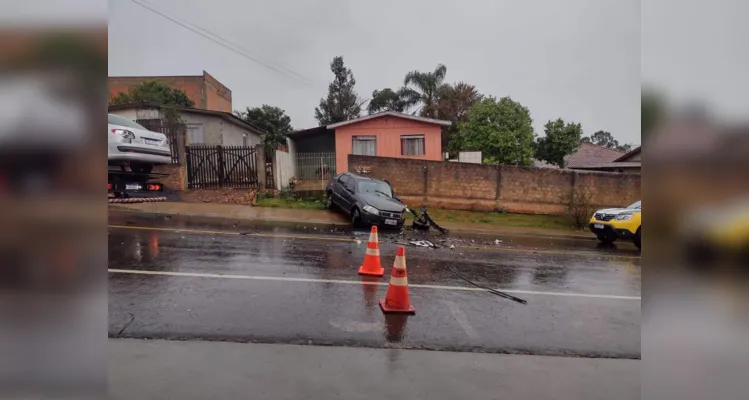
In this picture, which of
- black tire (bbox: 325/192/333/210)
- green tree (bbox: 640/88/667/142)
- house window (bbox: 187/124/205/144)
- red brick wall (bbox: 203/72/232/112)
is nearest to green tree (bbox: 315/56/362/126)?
red brick wall (bbox: 203/72/232/112)

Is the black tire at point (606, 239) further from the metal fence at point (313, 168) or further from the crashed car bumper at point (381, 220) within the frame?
the metal fence at point (313, 168)

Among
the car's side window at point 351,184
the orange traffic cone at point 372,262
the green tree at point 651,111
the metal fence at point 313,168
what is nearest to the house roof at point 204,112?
the metal fence at point 313,168

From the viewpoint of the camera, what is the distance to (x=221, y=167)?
17594mm

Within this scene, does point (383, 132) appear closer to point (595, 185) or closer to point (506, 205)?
point (506, 205)

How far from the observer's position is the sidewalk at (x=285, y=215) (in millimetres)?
13875

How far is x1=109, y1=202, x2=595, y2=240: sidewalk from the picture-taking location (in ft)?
45.5

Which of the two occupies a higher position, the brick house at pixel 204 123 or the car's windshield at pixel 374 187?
the brick house at pixel 204 123

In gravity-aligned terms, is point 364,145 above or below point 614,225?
above

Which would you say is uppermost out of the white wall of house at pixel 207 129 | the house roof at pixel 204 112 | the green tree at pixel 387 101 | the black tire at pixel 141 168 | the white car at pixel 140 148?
the green tree at pixel 387 101

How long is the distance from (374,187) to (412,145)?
32.7 ft

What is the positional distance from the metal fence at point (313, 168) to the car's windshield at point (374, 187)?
21.7ft

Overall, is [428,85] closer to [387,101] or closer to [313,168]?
[387,101]

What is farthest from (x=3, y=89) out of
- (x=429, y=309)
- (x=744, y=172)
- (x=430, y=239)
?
(x=430, y=239)

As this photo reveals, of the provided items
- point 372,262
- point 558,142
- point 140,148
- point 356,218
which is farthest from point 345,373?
point 558,142
